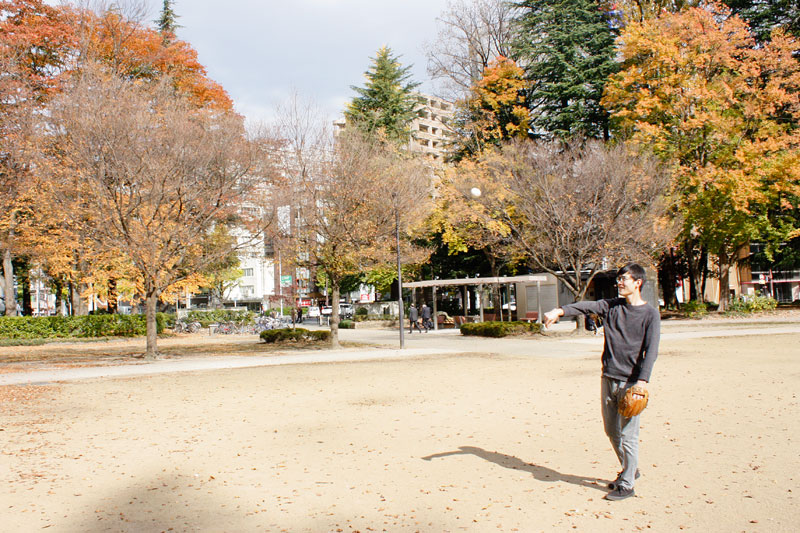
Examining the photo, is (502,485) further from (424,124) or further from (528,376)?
(424,124)

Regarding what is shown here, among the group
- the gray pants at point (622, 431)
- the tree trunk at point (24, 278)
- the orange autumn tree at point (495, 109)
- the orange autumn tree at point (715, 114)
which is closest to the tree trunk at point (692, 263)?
the orange autumn tree at point (715, 114)

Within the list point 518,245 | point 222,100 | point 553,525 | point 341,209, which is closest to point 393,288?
point 222,100

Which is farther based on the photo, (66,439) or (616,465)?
(66,439)

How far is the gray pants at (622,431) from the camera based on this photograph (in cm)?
530

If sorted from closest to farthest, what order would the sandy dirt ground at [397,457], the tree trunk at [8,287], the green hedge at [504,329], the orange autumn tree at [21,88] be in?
the sandy dirt ground at [397,457], the orange autumn tree at [21,88], the green hedge at [504,329], the tree trunk at [8,287]

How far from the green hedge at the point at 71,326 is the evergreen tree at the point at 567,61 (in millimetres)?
25459

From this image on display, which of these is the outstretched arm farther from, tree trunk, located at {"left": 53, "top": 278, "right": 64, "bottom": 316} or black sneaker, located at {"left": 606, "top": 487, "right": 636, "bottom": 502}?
tree trunk, located at {"left": 53, "top": 278, "right": 64, "bottom": 316}

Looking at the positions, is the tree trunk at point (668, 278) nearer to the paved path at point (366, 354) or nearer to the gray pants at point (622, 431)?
the paved path at point (366, 354)

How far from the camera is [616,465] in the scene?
20.8 ft

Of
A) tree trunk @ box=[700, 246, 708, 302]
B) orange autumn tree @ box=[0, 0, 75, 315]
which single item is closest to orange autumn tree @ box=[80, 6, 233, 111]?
orange autumn tree @ box=[0, 0, 75, 315]

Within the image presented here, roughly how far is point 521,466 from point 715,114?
31334mm

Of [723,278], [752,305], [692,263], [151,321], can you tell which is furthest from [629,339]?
[723,278]

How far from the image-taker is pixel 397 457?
695 centimetres

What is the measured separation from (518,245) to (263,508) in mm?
24477
